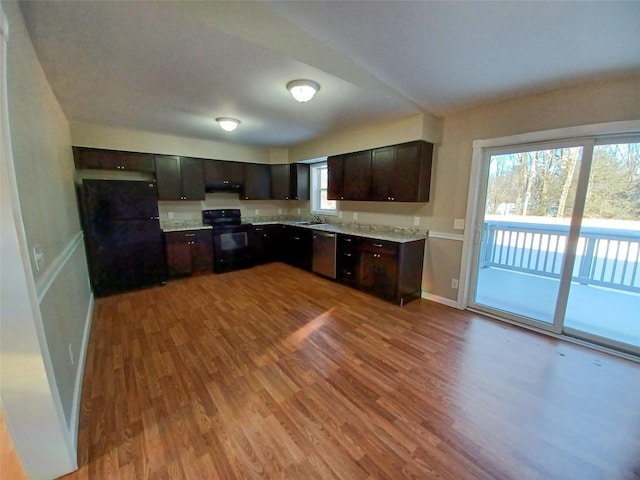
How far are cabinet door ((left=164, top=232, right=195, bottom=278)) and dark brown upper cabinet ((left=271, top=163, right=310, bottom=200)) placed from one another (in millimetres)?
1936

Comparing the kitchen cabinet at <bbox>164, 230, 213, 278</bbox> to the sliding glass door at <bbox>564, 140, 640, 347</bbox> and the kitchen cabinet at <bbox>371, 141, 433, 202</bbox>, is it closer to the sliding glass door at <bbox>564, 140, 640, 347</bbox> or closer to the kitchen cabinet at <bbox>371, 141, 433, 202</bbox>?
the kitchen cabinet at <bbox>371, 141, 433, 202</bbox>

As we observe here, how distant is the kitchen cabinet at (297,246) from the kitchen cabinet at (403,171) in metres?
1.58

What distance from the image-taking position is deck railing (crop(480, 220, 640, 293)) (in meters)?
3.21

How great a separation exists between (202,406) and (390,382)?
1367mm

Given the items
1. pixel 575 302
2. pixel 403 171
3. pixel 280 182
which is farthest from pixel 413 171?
pixel 280 182

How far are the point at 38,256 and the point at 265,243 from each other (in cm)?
378

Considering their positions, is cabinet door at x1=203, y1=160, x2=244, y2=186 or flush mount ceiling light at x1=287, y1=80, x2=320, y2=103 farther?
cabinet door at x1=203, y1=160, x2=244, y2=186

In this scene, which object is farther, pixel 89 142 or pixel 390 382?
pixel 89 142

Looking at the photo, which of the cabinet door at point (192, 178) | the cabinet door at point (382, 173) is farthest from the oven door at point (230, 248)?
the cabinet door at point (382, 173)

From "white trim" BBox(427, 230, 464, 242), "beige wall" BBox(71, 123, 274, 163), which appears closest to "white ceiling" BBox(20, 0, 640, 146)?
"beige wall" BBox(71, 123, 274, 163)

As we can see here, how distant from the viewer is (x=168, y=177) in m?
4.27

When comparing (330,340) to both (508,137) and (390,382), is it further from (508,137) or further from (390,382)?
(508,137)

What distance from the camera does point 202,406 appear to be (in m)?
1.74

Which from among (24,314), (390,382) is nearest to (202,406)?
(24,314)
